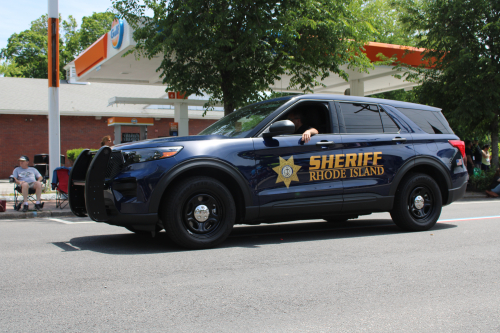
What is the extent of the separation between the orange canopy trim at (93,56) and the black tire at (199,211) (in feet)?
43.1

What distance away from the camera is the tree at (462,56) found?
16062 millimetres

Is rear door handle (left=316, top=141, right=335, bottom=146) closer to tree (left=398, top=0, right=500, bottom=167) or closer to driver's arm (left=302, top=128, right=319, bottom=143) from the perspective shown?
driver's arm (left=302, top=128, right=319, bottom=143)

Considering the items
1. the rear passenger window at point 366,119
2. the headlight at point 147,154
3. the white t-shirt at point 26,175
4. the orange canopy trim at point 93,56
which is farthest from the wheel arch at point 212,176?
the orange canopy trim at point 93,56

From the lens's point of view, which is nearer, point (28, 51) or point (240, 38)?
point (240, 38)

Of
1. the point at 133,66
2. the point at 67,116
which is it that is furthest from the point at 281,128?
the point at 67,116

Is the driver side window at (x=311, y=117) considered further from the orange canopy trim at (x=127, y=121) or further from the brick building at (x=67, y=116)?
the brick building at (x=67, y=116)

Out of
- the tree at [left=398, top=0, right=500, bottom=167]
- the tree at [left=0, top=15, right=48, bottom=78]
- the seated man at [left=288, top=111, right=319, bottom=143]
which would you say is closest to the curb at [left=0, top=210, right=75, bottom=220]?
the seated man at [left=288, top=111, right=319, bottom=143]

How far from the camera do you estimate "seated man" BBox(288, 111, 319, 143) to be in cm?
585

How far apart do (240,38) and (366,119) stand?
658 cm

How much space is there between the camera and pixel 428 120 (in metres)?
7.14

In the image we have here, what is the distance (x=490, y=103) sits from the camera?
1603 centimetres

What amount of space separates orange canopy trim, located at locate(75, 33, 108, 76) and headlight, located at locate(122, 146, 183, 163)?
1286 cm

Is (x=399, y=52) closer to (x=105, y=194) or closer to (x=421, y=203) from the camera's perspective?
(x=421, y=203)

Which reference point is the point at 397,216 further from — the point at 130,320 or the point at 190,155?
the point at 130,320
